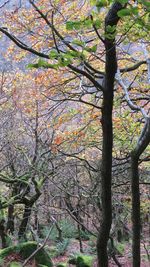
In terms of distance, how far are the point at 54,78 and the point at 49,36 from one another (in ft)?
10.3

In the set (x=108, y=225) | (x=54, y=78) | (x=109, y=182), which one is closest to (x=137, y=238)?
(x=108, y=225)

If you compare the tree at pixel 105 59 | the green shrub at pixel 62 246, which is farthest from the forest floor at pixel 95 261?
the tree at pixel 105 59

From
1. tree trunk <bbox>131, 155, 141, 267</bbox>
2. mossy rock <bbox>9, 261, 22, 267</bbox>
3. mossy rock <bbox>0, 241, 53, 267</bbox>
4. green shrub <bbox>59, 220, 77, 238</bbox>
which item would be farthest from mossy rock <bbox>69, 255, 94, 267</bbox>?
tree trunk <bbox>131, 155, 141, 267</bbox>

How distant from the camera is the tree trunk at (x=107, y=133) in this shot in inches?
122

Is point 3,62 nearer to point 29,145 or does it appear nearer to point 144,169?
point 29,145

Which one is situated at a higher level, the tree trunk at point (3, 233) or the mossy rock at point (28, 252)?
the tree trunk at point (3, 233)

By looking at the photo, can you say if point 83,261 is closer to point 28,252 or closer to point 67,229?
point 28,252

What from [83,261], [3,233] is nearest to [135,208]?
[83,261]

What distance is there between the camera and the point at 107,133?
3730 mm

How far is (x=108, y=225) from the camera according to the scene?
4.27 metres

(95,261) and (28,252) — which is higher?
(28,252)

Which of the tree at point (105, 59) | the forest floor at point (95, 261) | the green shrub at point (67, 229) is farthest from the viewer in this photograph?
the green shrub at point (67, 229)

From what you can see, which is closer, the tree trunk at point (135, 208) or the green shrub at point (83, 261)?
the tree trunk at point (135, 208)

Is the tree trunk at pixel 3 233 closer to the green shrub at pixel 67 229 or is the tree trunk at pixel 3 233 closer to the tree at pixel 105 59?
the green shrub at pixel 67 229
